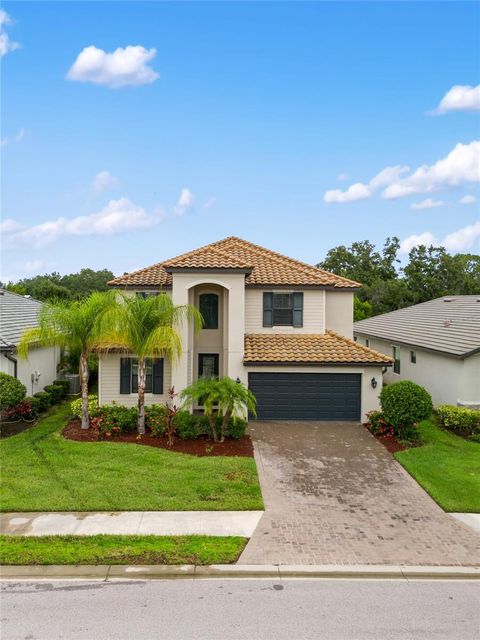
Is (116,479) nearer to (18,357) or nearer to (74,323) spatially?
Answer: (74,323)

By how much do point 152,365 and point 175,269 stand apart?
385 centimetres

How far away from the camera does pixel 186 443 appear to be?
14.1 meters

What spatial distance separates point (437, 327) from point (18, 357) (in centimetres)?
1883

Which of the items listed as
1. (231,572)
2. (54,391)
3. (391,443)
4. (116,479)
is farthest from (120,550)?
(54,391)

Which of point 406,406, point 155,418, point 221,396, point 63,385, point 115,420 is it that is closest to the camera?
point 221,396

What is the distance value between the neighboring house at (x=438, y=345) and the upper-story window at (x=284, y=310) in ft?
19.4

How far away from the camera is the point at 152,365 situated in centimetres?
1731

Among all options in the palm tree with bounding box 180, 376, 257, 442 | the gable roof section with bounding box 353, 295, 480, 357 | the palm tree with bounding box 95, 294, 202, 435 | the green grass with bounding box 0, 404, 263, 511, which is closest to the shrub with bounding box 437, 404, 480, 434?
the gable roof section with bounding box 353, 295, 480, 357

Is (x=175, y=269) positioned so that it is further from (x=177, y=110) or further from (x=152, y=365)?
(x=177, y=110)

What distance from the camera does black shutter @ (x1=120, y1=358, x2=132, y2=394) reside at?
17.2 metres

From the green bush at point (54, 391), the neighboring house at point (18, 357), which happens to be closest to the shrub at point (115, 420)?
the neighboring house at point (18, 357)

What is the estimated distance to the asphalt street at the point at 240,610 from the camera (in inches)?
231

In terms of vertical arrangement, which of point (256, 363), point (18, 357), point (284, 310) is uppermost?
point (284, 310)

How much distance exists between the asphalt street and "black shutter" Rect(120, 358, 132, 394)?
10.3 metres
